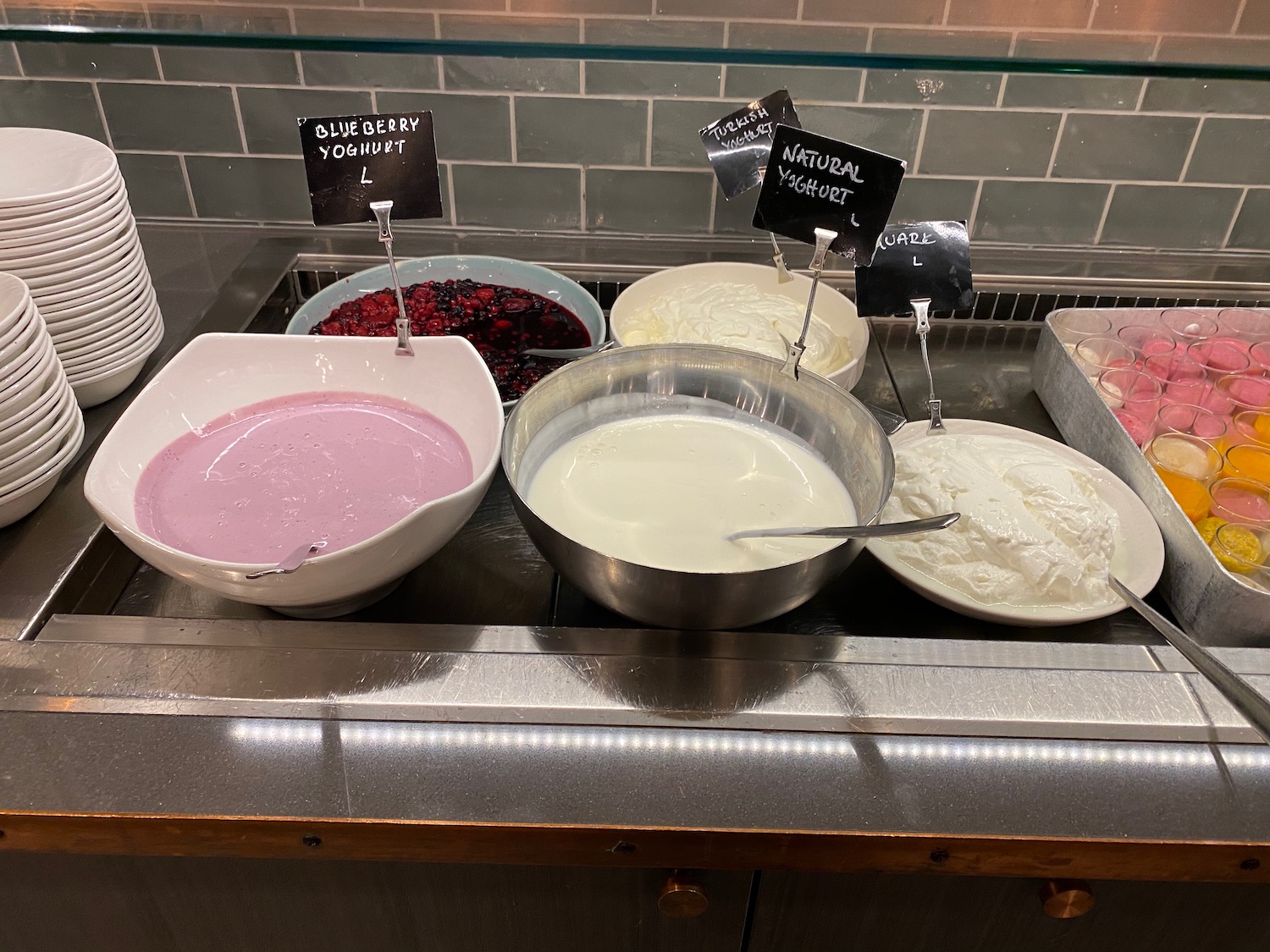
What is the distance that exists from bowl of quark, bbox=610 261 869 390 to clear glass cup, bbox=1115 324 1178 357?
413 mm

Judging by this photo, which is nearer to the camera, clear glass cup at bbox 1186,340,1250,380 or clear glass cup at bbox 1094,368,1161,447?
clear glass cup at bbox 1094,368,1161,447

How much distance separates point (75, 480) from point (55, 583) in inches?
6.8

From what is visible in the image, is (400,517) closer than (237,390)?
Yes

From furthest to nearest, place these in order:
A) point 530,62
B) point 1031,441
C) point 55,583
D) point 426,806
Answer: point 530,62, point 1031,441, point 55,583, point 426,806

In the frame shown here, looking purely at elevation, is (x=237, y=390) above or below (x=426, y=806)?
above

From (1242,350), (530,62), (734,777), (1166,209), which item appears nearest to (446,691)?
(734,777)

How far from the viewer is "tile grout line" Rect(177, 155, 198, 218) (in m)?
1.52

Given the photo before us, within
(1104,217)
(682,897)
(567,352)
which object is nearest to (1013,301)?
(1104,217)

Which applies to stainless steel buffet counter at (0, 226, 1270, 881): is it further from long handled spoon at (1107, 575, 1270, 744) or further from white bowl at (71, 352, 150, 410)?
white bowl at (71, 352, 150, 410)

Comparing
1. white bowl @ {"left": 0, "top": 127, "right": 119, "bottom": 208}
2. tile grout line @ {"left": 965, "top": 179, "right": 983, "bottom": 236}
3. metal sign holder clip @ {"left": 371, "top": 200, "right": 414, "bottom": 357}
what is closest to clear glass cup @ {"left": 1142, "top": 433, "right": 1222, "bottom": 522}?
tile grout line @ {"left": 965, "top": 179, "right": 983, "bottom": 236}

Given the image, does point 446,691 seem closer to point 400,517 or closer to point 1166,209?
point 400,517

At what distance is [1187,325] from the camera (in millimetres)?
1341

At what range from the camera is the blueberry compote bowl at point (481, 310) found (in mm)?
1264

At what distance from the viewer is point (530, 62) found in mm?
1425
